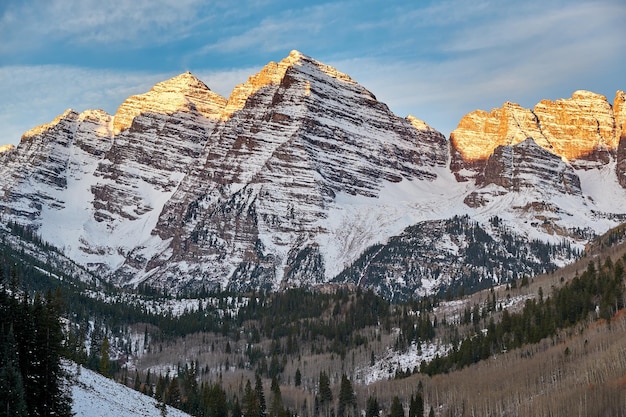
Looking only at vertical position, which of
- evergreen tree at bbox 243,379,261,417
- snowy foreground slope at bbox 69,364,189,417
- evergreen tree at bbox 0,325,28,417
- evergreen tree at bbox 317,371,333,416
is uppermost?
evergreen tree at bbox 0,325,28,417

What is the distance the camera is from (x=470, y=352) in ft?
648

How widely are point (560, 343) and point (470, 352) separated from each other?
71.9 ft

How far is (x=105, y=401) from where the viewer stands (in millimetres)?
101125

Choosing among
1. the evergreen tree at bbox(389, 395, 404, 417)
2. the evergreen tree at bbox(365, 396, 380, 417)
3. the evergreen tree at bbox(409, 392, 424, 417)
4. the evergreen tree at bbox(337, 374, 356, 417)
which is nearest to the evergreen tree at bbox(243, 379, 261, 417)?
the evergreen tree at bbox(365, 396, 380, 417)

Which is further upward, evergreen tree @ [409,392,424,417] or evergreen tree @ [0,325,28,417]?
evergreen tree @ [0,325,28,417]

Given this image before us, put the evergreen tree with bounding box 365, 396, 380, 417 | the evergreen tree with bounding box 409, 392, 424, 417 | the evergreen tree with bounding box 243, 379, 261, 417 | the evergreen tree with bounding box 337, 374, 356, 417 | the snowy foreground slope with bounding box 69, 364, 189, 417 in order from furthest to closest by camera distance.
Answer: the evergreen tree with bounding box 337, 374, 356, 417, the evergreen tree with bounding box 365, 396, 380, 417, the evergreen tree with bounding box 243, 379, 261, 417, the evergreen tree with bounding box 409, 392, 424, 417, the snowy foreground slope with bounding box 69, 364, 189, 417

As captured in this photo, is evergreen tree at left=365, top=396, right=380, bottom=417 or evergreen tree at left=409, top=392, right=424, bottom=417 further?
evergreen tree at left=365, top=396, right=380, bottom=417

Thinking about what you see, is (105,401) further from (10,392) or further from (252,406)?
(252,406)

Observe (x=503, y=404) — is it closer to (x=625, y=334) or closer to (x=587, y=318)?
(x=625, y=334)

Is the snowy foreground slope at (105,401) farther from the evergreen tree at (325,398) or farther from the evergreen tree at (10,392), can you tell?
the evergreen tree at (325,398)

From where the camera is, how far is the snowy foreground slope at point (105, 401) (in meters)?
95.1

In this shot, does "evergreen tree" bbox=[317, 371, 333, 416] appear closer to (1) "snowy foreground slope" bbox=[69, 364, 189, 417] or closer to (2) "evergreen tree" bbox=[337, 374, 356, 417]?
(2) "evergreen tree" bbox=[337, 374, 356, 417]

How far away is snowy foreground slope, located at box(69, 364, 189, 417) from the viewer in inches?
3743

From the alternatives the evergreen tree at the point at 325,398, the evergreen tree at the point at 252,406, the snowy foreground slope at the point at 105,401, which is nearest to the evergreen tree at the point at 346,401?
the evergreen tree at the point at 325,398
